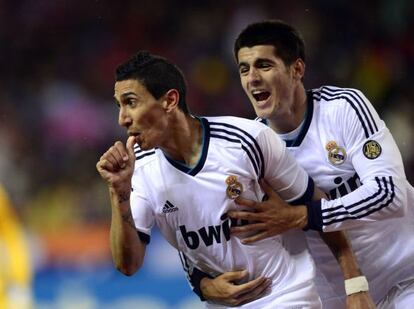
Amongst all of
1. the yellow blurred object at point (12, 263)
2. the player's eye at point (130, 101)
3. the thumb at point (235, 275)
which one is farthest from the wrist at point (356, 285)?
the yellow blurred object at point (12, 263)

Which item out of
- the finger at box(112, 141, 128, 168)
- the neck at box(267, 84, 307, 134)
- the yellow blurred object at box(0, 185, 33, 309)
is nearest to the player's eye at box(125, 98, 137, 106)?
the finger at box(112, 141, 128, 168)

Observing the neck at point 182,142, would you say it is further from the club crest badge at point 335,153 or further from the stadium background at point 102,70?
the stadium background at point 102,70

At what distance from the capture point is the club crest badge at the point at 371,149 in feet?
10.8

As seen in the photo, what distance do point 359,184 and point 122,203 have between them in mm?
917

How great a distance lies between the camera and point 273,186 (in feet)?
10.7

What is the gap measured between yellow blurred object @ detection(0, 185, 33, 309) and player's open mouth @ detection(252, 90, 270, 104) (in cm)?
245

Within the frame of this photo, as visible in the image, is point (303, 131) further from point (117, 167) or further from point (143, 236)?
point (117, 167)

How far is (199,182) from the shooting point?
3172 mm

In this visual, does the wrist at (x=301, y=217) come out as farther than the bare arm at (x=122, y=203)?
Yes

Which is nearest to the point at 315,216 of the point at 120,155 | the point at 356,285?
the point at 356,285

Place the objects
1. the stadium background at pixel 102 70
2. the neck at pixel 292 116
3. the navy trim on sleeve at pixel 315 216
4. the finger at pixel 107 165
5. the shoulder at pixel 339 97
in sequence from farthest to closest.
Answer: the stadium background at pixel 102 70 < the neck at pixel 292 116 < the shoulder at pixel 339 97 < the navy trim on sleeve at pixel 315 216 < the finger at pixel 107 165

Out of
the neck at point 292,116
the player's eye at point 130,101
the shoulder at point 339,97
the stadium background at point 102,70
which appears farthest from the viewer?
the stadium background at point 102,70

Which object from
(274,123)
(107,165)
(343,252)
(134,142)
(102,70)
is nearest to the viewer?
(107,165)

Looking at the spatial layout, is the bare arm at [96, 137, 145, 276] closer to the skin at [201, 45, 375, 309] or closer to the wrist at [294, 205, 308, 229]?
the skin at [201, 45, 375, 309]
